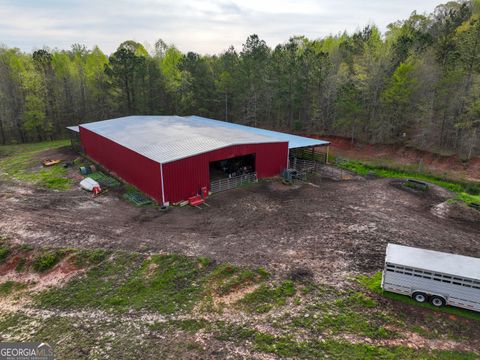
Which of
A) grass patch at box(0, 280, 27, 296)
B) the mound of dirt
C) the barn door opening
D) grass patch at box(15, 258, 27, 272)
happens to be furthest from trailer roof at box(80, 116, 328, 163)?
the mound of dirt

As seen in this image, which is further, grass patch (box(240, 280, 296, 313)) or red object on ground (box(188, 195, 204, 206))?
red object on ground (box(188, 195, 204, 206))

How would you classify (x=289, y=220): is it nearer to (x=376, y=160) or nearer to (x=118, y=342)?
(x=118, y=342)

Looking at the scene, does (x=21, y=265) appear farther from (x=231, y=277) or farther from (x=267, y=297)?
(x=267, y=297)

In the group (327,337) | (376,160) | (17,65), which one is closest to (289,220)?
(327,337)

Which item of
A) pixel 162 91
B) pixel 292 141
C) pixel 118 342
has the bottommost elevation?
pixel 118 342

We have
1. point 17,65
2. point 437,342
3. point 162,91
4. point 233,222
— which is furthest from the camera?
point 162,91

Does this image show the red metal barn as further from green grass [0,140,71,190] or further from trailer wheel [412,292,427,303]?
trailer wheel [412,292,427,303]
